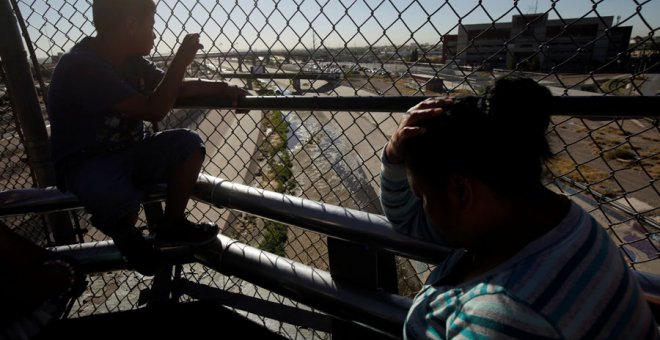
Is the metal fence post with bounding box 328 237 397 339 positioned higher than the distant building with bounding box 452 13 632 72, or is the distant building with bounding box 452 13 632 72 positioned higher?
the distant building with bounding box 452 13 632 72

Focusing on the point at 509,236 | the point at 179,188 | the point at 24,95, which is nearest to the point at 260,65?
the point at 24,95

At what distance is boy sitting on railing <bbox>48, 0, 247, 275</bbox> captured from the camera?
5.32 ft

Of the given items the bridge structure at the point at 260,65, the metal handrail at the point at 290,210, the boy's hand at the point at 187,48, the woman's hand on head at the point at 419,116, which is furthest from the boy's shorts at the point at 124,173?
the woman's hand on head at the point at 419,116

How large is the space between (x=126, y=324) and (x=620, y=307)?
236 cm

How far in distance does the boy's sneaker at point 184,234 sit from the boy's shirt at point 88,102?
1.52ft

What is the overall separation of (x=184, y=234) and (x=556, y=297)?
1623 millimetres

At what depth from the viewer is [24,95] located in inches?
83.5

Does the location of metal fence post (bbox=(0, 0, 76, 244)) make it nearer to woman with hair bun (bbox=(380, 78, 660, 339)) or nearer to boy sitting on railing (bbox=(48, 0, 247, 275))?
boy sitting on railing (bbox=(48, 0, 247, 275))

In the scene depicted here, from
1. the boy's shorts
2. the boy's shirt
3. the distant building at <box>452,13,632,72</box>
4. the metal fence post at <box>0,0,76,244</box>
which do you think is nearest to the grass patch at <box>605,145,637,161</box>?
the distant building at <box>452,13,632,72</box>

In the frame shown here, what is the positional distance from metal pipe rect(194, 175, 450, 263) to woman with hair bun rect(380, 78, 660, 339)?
12.4 inches

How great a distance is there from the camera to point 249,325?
2117 millimetres

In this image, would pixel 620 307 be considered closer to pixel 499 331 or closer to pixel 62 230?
pixel 499 331

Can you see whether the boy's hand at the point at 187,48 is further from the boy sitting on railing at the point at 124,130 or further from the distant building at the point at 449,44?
the distant building at the point at 449,44

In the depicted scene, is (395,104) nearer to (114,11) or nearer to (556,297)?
(556,297)
